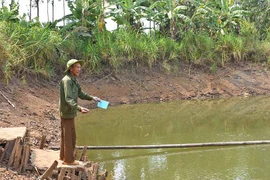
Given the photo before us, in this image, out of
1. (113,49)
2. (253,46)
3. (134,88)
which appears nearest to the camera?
(113,49)

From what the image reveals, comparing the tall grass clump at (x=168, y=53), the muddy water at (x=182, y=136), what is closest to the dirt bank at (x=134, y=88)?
the tall grass clump at (x=168, y=53)

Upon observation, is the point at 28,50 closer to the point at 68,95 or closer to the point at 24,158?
the point at 24,158

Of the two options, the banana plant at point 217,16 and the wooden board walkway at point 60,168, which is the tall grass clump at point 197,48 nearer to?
the banana plant at point 217,16

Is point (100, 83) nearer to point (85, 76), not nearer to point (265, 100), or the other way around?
point (85, 76)

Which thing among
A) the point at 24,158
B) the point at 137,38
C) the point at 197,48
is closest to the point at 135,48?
the point at 137,38

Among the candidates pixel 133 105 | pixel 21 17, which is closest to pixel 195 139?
pixel 133 105

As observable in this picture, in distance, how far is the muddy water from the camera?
621cm

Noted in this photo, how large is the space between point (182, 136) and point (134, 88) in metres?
6.16

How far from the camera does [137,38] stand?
15.6 metres

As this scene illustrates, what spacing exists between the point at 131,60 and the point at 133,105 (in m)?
2.50

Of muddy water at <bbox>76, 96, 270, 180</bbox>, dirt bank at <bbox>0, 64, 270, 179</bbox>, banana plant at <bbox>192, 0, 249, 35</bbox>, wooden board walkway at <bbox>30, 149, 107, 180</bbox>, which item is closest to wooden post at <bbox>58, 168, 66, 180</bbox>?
wooden board walkway at <bbox>30, 149, 107, 180</bbox>

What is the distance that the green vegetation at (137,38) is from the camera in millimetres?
12430

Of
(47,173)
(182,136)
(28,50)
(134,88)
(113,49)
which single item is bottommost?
(182,136)

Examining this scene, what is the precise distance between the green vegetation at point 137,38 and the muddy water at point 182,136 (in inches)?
95.5
